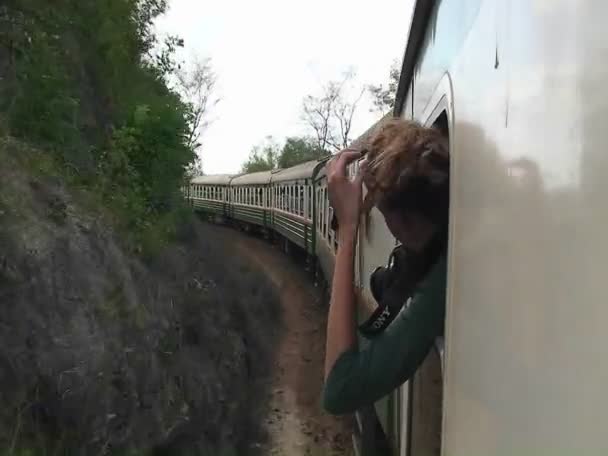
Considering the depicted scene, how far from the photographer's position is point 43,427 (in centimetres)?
410

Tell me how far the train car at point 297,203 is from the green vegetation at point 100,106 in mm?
2470

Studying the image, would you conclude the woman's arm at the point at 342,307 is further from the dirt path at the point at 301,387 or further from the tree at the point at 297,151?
the tree at the point at 297,151

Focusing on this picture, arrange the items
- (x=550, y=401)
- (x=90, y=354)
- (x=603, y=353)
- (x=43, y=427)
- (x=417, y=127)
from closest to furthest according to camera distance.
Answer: (x=603, y=353) < (x=550, y=401) < (x=417, y=127) < (x=43, y=427) < (x=90, y=354)

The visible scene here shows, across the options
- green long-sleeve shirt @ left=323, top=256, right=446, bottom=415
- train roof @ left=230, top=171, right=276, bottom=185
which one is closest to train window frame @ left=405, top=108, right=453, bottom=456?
green long-sleeve shirt @ left=323, top=256, right=446, bottom=415

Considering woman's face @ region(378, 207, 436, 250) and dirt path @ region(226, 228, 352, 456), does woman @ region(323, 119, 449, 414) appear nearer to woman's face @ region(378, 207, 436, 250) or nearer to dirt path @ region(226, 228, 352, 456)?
woman's face @ region(378, 207, 436, 250)

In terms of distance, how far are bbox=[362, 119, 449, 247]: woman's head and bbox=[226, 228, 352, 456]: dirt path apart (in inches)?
203

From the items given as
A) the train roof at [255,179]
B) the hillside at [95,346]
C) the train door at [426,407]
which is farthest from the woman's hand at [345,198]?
the train roof at [255,179]

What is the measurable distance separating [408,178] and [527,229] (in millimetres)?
664

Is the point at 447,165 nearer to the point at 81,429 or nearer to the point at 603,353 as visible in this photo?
the point at 603,353

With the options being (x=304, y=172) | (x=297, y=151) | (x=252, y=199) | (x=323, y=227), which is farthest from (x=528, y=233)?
(x=297, y=151)

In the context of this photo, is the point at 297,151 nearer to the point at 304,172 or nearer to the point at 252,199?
the point at 252,199

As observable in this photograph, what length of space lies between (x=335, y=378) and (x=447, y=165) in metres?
0.71

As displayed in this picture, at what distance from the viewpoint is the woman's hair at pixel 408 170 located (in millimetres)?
1656

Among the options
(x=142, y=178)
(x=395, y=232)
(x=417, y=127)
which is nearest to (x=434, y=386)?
(x=395, y=232)
